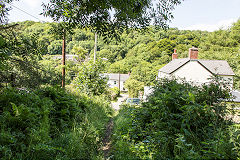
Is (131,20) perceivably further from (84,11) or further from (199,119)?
(199,119)

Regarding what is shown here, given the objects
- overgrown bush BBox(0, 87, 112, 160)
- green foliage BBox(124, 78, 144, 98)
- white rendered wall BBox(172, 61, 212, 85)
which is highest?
white rendered wall BBox(172, 61, 212, 85)

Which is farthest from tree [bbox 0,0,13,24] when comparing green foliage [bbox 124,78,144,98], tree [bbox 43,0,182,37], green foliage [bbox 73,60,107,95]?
green foliage [bbox 124,78,144,98]

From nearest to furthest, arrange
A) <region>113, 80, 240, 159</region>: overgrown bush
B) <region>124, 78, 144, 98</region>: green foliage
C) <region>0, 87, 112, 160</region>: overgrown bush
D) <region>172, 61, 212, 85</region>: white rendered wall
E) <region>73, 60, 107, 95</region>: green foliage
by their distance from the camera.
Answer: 1. <region>113, 80, 240, 159</region>: overgrown bush
2. <region>0, 87, 112, 160</region>: overgrown bush
3. <region>73, 60, 107, 95</region>: green foliage
4. <region>172, 61, 212, 85</region>: white rendered wall
5. <region>124, 78, 144, 98</region>: green foliage

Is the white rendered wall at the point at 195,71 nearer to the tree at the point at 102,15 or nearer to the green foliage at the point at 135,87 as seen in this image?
the green foliage at the point at 135,87

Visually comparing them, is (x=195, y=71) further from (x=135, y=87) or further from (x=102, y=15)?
(x=102, y=15)

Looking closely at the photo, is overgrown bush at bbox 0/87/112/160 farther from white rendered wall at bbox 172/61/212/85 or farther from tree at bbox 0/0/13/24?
white rendered wall at bbox 172/61/212/85

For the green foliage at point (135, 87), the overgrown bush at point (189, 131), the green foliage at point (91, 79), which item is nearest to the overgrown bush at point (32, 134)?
the overgrown bush at point (189, 131)

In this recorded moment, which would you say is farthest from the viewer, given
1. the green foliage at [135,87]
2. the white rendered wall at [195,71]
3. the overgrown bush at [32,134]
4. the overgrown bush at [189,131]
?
the green foliage at [135,87]

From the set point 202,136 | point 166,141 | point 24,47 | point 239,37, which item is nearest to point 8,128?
point 24,47

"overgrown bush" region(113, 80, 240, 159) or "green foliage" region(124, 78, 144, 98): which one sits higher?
"overgrown bush" region(113, 80, 240, 159)

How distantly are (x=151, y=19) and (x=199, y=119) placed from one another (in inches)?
108

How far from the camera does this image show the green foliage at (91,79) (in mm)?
11773

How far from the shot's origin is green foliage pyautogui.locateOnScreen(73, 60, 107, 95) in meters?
11.8

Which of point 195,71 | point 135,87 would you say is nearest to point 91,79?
point 195,71
